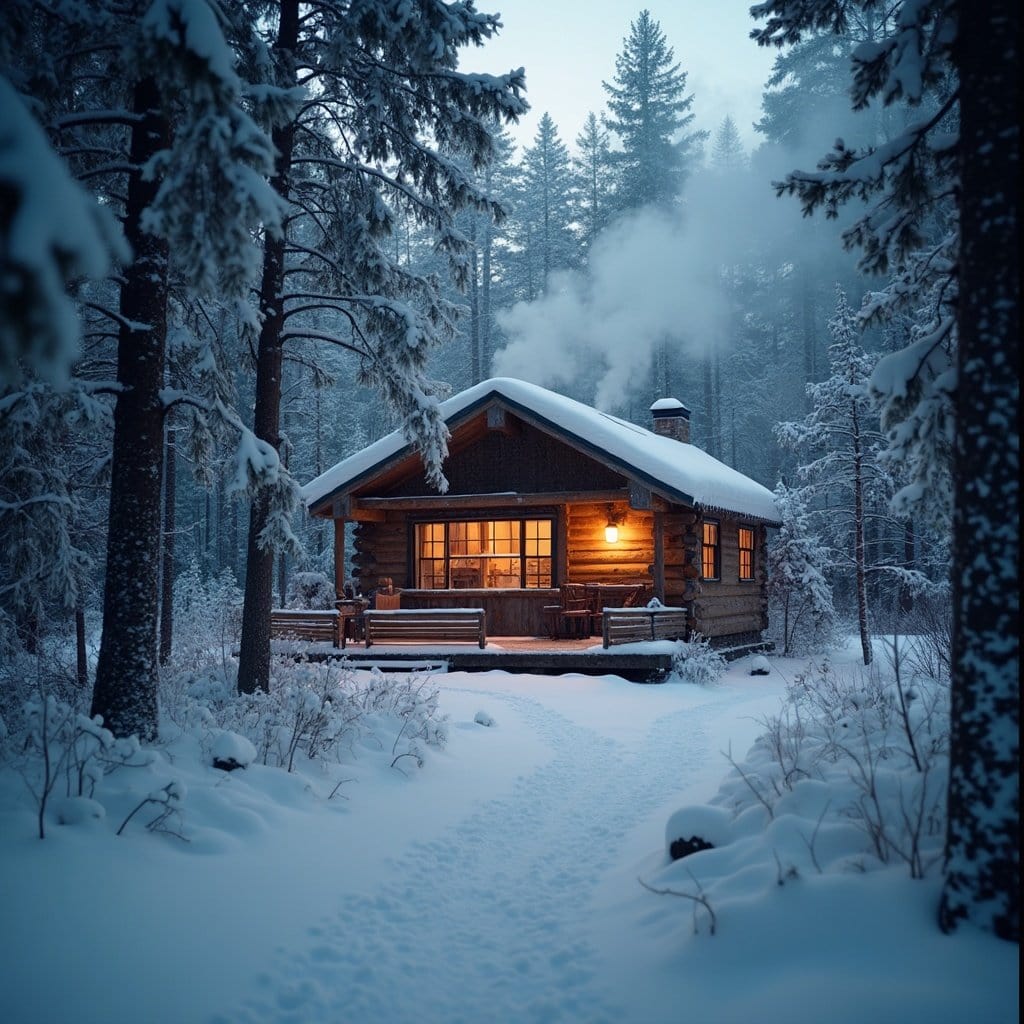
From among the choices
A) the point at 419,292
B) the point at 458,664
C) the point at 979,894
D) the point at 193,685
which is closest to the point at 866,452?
the point at 458,664

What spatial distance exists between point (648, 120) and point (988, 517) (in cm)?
4175

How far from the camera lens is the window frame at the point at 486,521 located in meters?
18.1

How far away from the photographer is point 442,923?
451cm

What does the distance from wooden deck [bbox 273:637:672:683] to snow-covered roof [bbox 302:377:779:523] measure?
309 centimetres

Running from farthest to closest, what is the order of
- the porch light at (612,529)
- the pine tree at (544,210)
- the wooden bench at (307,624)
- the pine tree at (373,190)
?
the pine tree at (544,210)
the porch light at (612,529)
the wooden bench at (307,624)
the pine tree at (373,190)

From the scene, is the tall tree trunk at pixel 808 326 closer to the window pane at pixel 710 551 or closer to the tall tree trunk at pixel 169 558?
the window pane at pixel 710 551

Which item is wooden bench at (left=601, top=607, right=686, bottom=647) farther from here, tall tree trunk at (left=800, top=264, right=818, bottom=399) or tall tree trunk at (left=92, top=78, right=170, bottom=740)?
tall tree trunk at (left=800, top=264, right=818, bottom=399)

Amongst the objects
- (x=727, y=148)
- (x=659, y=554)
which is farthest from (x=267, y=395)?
(x=727, y=148)

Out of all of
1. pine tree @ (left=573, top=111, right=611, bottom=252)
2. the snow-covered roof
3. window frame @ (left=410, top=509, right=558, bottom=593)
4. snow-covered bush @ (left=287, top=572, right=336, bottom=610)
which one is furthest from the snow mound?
pine tree @ (left=573, top=111, right=611, bottom=252)

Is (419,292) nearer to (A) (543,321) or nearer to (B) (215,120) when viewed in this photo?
(B) (215,120)

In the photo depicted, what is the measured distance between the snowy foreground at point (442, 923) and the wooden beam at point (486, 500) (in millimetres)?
10689

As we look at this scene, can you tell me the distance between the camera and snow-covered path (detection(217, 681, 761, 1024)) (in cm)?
363

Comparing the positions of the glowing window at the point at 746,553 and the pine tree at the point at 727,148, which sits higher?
the pine tree at the point at 727,148

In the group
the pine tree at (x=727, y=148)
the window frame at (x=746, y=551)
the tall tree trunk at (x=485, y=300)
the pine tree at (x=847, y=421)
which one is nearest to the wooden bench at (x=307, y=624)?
the window frame at (x=746, y=551)
